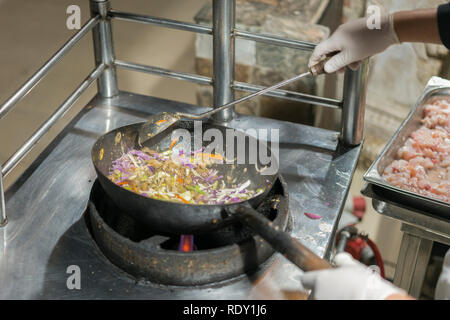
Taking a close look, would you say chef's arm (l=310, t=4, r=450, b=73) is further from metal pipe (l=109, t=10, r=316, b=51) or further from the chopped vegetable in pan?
the chopped vegetable in pan

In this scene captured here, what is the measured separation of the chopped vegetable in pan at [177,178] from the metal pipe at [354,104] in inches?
18.2

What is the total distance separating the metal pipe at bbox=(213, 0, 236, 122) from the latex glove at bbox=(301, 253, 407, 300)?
0.85 meters

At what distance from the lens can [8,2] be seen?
4.67m

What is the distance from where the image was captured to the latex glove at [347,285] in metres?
1.13

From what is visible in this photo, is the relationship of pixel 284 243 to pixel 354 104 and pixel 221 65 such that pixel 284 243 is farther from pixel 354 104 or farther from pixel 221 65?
pixel 221 65

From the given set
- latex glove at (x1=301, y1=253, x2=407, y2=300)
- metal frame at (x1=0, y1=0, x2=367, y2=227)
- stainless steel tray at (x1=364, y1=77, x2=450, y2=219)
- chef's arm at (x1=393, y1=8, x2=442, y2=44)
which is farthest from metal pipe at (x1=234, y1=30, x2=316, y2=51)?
latex glove at (x1=301, y1=253, x2=407, y2=300)

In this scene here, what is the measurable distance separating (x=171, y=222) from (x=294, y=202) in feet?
1.53

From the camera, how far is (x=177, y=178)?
1.44 metres

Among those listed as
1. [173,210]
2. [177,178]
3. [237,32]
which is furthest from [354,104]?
[173,210]

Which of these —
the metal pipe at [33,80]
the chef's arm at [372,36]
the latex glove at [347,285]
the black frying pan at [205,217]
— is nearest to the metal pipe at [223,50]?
the chef's arm at [372,36]

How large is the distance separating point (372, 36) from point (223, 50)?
47 centimetres

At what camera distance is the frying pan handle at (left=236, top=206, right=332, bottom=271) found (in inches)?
45.8
